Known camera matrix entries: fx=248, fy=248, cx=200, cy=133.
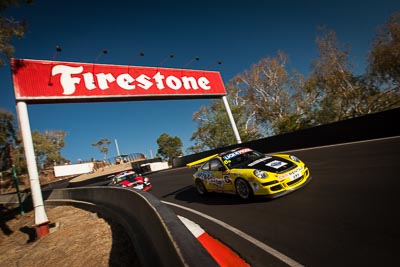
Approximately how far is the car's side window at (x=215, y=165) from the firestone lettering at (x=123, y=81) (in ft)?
31.4

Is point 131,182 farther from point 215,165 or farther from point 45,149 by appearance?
point 45,149

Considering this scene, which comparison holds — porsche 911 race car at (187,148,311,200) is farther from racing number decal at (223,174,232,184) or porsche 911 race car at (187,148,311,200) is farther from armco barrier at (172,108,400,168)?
armco barrier at (172,108,400,168)

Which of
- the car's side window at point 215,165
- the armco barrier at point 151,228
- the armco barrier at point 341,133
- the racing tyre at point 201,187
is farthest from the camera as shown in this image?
the armco barrier at point 341,133

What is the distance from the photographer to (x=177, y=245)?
2.54m

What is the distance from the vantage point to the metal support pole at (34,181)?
988 centimetres

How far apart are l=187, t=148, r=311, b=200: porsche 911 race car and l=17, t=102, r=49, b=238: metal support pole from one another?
A: 6.90m

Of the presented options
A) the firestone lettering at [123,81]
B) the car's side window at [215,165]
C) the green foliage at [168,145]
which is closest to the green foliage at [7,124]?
the firestone lettering at [123,81]

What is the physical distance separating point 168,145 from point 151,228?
88.2m

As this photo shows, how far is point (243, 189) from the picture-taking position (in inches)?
260

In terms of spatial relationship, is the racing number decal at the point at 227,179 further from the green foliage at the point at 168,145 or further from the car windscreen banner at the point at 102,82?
the green foliage at the point at 168,145

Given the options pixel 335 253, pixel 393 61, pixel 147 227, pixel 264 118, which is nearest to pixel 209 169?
pixel 147 227

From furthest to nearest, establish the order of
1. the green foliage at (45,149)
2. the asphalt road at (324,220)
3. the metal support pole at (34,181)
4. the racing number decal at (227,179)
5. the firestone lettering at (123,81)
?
the green foliage at (45,149)
the firestone lettering at (123,81)
the metal support pole at (34,181)
the racing number decal at (227,179)
the asphalt road at (324,220)

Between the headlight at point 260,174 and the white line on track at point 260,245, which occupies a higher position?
the headlight at point 260,174

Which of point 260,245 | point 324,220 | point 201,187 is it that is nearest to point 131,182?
point 201,187
